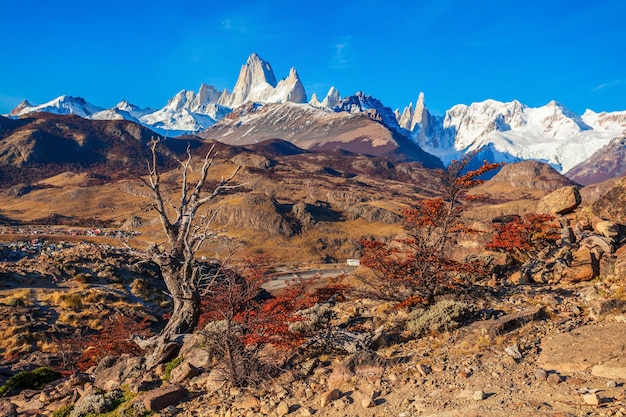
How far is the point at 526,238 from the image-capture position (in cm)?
2075

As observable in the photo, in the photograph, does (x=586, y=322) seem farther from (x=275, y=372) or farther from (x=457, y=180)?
(x=275, y=372)

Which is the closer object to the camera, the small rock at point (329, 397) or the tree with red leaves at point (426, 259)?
the small rock at point (329, 397)

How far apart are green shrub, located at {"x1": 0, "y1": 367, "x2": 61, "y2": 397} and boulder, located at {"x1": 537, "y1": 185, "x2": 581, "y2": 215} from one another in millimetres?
26260

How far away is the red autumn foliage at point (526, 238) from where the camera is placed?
20.1 m

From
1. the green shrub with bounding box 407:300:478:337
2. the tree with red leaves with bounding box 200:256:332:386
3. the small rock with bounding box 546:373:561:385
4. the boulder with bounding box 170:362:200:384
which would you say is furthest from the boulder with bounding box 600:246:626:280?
the boulder with bounding box 170:362:200:384

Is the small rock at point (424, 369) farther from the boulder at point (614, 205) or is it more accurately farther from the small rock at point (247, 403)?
the boulder at point (614, 205)

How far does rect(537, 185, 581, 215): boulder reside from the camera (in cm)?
2477

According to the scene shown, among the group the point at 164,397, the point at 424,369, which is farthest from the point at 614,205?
the point at 164,397

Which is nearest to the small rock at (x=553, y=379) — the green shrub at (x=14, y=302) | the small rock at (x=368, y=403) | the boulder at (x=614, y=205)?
the small rock at (x=368, y=403)

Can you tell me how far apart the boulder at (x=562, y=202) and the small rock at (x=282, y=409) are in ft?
71.7

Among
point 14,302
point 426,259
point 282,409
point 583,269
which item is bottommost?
point 282,409

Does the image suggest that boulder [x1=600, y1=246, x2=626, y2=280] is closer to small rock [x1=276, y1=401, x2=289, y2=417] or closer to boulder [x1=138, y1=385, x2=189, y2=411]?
small rock [x1=276, y1=401, x2=289, y2=417]

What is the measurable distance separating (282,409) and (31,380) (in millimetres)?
11660

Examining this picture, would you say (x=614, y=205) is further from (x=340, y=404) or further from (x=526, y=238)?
(x=340, y=404)
